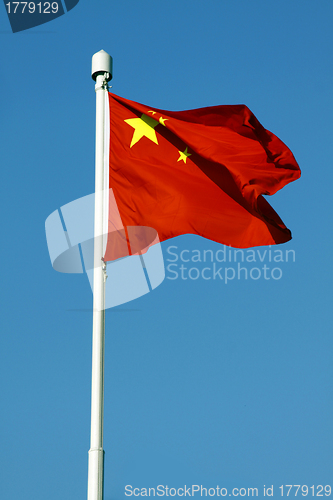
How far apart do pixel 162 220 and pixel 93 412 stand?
3.86m

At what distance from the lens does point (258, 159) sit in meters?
12.9

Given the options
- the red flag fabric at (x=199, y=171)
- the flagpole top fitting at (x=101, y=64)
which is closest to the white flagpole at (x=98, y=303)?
the flagpole top fitting at (x=101, y=64)

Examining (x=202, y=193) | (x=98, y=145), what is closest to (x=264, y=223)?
(x=202, y=193)

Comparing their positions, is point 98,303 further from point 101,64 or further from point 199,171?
point 101,64

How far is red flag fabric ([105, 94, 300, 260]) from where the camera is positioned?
37.3 ft

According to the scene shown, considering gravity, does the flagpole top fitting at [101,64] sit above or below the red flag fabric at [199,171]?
above

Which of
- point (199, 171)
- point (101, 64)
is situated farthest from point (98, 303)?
point (101, 64)

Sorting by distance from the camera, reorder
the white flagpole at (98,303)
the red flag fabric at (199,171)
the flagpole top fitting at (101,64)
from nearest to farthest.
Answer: the white flagpole at (98,303) → the flagpole top fitting at (101,64) → the red flag fabric at (199,171)

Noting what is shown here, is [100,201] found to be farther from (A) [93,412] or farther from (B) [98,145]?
(A) [93,412]

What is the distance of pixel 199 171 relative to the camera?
12.5 metres

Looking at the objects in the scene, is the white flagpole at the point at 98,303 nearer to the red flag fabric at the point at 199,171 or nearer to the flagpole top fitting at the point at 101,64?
the flagpole top fitting at the point at 101,64

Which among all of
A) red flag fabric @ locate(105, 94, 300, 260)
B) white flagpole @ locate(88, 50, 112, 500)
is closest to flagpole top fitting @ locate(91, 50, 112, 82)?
white flagpole @ locate(88, 50, 112, 500)

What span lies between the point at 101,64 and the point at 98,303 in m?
4.47

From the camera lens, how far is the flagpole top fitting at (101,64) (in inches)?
440
